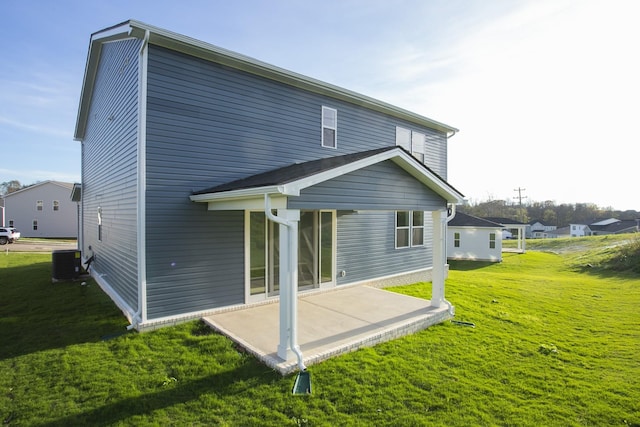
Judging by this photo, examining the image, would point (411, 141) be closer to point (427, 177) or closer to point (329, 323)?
point (427, 177)

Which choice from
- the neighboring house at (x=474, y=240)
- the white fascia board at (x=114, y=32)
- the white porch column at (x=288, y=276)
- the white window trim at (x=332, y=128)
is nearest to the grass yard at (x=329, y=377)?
the white porch column at (x=288, y=276)

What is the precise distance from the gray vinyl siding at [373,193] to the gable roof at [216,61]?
11.0 feet

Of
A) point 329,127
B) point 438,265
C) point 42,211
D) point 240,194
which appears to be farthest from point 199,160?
point 42,211

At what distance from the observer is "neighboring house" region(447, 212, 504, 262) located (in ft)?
72.9

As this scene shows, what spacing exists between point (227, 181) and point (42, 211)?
1522 inches

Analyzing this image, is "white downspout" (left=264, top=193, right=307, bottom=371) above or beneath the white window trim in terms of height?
beneath

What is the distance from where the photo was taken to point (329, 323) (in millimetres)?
6180

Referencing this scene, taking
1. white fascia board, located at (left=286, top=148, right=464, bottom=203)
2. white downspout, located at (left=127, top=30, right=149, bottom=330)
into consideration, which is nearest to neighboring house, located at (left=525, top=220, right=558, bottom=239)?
white fascia board, located at (left=286, top=148, right=464, bottom=203)

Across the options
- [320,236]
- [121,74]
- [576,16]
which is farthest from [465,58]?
[121,74]

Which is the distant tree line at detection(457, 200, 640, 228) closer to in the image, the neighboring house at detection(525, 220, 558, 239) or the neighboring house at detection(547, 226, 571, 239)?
the neighboring house at detection(525, 220, 558, 239)

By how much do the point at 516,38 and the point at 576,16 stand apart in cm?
116

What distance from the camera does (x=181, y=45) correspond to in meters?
6.17

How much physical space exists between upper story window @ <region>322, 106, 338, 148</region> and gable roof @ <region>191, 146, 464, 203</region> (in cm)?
234

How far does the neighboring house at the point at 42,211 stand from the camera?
3378cm
